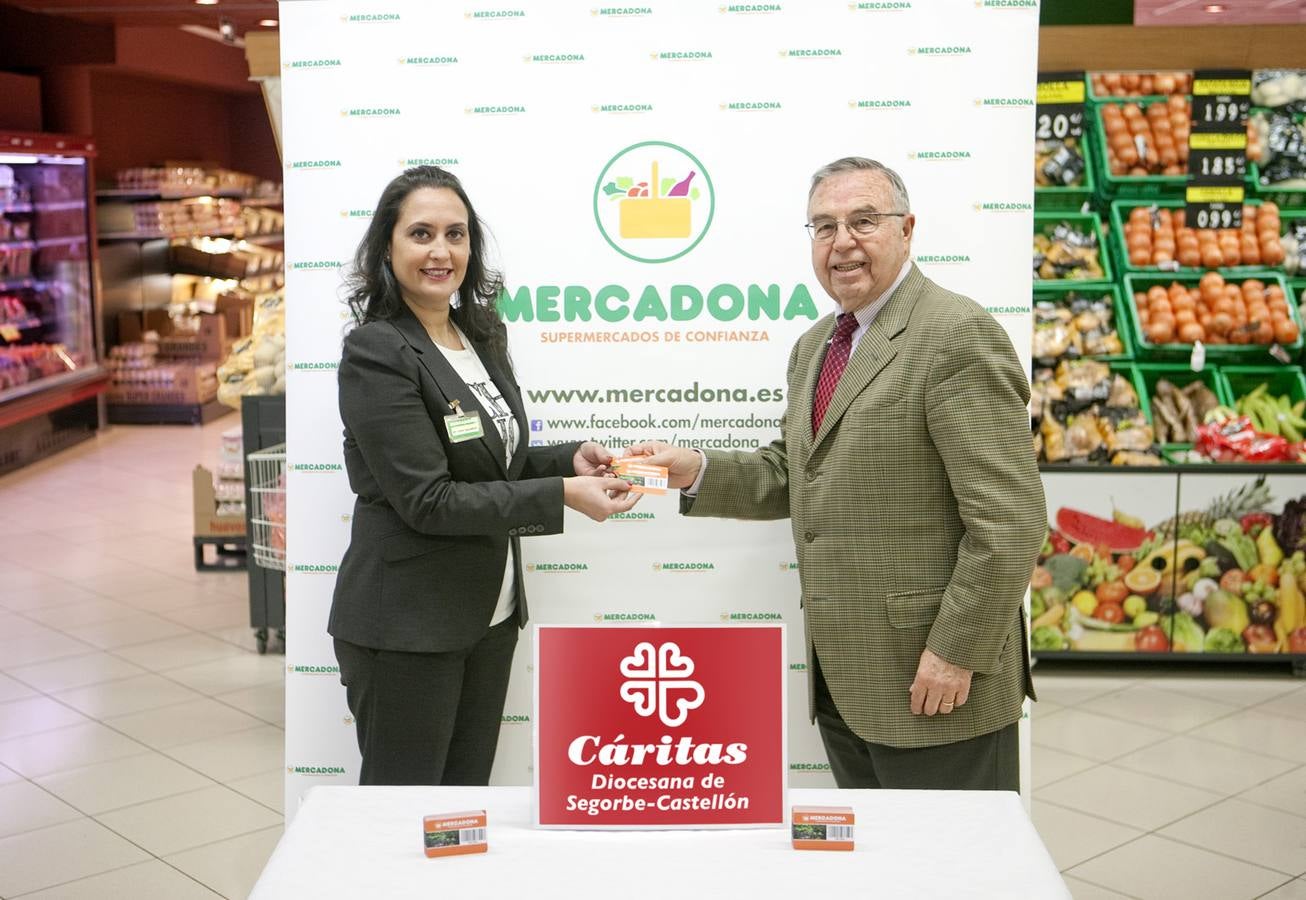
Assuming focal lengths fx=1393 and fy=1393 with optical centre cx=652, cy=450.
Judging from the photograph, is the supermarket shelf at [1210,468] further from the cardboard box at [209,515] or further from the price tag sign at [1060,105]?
the cardboard box at [209,515]

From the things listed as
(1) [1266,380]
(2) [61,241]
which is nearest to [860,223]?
(1) [1266,380]

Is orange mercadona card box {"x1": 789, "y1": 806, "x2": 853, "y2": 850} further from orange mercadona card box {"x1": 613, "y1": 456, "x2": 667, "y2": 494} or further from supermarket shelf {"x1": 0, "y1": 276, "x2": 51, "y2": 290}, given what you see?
supermarket shelf {"x1": 0, "y1": 276, "x2": 51, "y2": 290}

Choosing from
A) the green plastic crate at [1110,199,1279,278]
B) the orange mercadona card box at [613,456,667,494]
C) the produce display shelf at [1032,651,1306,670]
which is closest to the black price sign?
the green plastic crate at [1110,199,1279,278]

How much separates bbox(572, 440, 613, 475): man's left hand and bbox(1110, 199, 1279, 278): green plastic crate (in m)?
3.53

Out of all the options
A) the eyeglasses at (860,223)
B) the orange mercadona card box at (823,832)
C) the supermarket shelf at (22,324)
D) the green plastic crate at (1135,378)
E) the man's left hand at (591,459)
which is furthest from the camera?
the supermarket shelf at (22,324)

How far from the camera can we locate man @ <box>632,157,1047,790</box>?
2.64m

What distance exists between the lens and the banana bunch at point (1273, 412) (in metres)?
5.90

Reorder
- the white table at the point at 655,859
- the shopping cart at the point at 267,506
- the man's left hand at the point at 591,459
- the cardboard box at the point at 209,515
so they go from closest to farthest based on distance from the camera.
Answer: the white table at the point at 655,859 < the man's left hand at the point at 591,459 < the shopping cart at the point at 267,506 < the cardboard box at the point at 209,515

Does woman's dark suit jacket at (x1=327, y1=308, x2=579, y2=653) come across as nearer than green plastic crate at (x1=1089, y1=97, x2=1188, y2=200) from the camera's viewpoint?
Yes

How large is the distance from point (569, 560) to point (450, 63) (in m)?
1.28

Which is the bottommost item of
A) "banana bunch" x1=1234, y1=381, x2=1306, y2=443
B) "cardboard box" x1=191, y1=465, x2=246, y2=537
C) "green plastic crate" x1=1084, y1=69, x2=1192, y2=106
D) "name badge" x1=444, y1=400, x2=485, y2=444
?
"cardboard box" x1=191, y1=465, x2=246, y2=537

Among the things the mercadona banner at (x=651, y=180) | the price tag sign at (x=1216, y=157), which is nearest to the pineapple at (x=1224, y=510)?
the price tag sign at (x=1216, y=157)

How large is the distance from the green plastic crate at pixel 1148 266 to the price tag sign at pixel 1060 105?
0.40 metres

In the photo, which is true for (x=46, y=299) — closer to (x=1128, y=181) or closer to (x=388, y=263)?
(x=1128, y=181)
